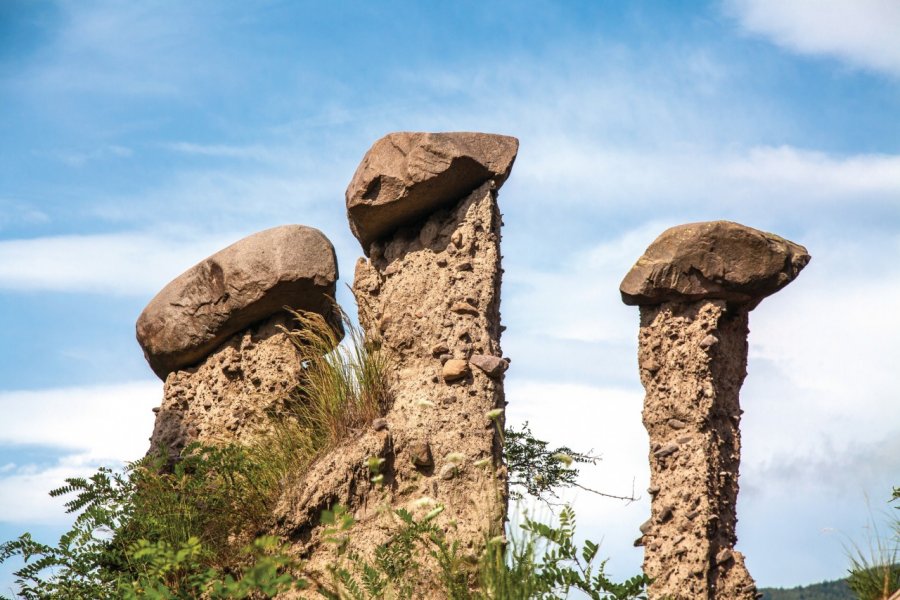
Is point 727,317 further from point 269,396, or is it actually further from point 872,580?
point 269,396

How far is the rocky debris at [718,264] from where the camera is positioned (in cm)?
849

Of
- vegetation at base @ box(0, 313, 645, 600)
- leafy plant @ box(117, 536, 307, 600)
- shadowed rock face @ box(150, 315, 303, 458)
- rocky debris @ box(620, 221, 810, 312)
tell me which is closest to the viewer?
leafy plant @ box(117, 536, 307, 600)

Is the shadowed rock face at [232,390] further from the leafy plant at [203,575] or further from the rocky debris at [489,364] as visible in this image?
the rocky debris at [489,364]

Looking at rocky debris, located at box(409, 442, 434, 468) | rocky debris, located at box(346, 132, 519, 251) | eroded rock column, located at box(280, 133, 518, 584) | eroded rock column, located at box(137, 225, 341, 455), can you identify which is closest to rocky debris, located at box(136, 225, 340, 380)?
eroded rock column, located at box(137, 225, 341, 455)

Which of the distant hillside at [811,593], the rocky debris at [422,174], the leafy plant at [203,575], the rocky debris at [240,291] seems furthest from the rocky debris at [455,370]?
the distant hillside at [811,593]

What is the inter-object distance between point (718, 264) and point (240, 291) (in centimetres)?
392

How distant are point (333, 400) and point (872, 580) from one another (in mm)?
4058

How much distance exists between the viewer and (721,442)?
27.7 feet

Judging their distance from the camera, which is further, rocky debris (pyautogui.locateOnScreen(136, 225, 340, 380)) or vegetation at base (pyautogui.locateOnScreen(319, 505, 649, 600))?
rocky debris (pyautogui.locateOnScreen(136, 225, 340, 380))

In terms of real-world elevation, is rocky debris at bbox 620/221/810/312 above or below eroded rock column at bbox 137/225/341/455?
above

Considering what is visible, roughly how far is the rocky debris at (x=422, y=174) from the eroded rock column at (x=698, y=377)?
2.05 meters

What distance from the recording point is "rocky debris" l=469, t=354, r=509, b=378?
681 cm

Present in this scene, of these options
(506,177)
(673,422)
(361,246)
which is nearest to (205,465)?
(361,246)

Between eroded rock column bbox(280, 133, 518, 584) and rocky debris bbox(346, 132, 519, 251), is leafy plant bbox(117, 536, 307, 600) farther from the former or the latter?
rocky debris bbox(346, 132, 519, 251)
